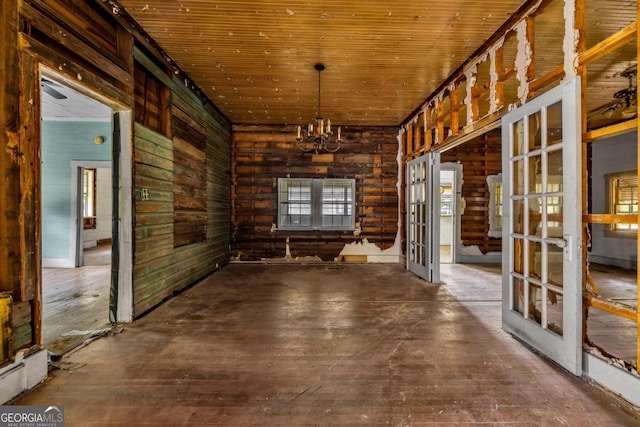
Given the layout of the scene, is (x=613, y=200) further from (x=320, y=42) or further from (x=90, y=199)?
(x=90, y=199)

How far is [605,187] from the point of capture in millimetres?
7000

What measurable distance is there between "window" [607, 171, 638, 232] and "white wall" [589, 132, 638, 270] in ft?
0.38

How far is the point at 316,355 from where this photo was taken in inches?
101

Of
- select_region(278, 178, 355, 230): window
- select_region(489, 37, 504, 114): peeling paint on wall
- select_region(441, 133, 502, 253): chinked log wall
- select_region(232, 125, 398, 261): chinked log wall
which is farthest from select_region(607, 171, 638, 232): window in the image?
select_region(278, 178, 355, 230): window

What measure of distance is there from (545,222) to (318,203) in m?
5.10

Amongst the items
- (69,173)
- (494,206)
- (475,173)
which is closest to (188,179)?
(69,173)

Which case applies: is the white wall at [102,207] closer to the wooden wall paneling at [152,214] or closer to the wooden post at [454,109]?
the wooden wall paneling at [152,214]

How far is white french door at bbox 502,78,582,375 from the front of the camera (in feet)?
7.42

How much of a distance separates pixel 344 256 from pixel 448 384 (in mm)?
5136

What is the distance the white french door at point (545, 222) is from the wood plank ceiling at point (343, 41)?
3.85 ft

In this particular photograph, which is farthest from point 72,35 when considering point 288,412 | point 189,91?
point 288,412

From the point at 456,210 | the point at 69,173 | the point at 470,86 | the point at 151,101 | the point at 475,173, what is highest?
the point at 470,86

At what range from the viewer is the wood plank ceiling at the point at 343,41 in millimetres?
2969

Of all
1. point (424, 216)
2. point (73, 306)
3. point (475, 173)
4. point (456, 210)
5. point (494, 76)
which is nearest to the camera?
point (494, 76)
